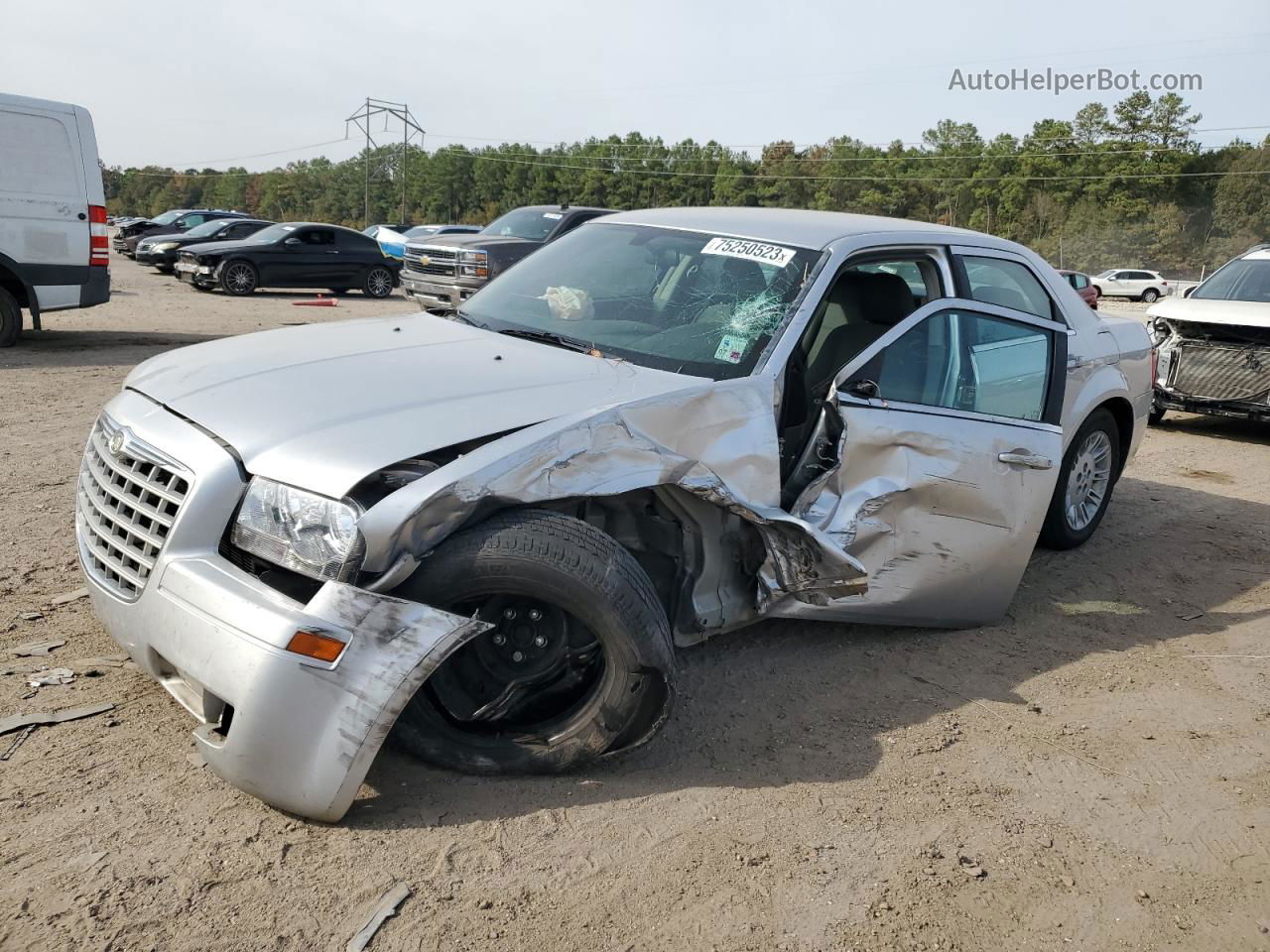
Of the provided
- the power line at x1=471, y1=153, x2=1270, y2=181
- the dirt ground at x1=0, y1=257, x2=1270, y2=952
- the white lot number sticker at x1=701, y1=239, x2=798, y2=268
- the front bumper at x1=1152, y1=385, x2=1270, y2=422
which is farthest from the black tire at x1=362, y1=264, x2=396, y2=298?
the power line at x1=471, y1=153, x2=1270, y2=181

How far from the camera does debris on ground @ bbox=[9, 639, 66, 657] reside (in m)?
3.61

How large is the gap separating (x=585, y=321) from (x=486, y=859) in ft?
7.08

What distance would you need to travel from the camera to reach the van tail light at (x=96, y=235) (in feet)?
34.2

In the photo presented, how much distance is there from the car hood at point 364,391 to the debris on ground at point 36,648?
3.16ft

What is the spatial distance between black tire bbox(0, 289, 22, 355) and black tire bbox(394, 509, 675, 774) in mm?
9883

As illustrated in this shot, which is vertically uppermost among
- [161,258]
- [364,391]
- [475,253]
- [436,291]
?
[364,391]

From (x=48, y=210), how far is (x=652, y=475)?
941 cm

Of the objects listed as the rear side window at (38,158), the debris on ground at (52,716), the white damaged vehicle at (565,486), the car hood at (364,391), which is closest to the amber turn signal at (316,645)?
the white damaged vehicle at (565,486)

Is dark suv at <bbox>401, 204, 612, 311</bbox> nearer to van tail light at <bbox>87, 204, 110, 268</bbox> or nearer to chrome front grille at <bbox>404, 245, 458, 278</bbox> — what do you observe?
chrome front grille at <bbox>404, 245, 458, 278</bbox>

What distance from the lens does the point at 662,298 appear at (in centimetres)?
415

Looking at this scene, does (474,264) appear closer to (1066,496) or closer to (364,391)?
(1066,496)

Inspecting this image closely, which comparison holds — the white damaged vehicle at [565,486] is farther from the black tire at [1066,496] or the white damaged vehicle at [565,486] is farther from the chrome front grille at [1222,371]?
the chrome front grille at [1222,371]

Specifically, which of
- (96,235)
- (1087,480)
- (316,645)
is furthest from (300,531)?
(96,235)

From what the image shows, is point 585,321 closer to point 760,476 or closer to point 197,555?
point 760,476
